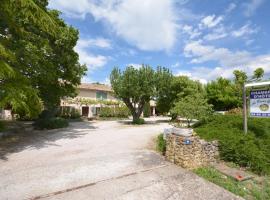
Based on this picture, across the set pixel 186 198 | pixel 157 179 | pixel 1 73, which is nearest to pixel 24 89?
pixel 1 73

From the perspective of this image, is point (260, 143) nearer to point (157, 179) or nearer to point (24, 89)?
point (157, 179)

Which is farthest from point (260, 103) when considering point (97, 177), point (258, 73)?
point (258, 73)

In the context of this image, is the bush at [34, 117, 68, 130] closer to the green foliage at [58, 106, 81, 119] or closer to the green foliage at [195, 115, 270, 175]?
the green foliage at [58, 106, 81, 119]

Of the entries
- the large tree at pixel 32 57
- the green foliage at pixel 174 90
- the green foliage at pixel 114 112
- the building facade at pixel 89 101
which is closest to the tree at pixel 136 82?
the green foliage at pixel 174 90

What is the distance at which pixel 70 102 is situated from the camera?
3250 cm

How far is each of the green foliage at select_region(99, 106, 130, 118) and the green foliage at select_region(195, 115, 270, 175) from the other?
25144 mm

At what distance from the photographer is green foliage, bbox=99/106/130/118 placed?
33625 millimetres

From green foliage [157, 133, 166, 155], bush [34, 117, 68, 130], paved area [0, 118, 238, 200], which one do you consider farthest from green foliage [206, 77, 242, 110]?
paved area [0, 118, 238, 200]

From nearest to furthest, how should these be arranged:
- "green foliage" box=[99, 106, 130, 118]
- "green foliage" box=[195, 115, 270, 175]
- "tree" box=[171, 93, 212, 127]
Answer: "green foliage" box=[195, 115, 270, 175] → "tree" box=[171, 93, 212, 127] → "green foliage" box=[99, 106, 130, 118]

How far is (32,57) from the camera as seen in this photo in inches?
422

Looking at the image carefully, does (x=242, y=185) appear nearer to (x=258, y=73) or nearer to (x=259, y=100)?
(x=259, y=100)

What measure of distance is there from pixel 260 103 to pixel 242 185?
3.29 m

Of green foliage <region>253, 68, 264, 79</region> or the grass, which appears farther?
green foliage <region>253, 68, 264, 79</region>

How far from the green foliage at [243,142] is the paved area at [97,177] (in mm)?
1887
